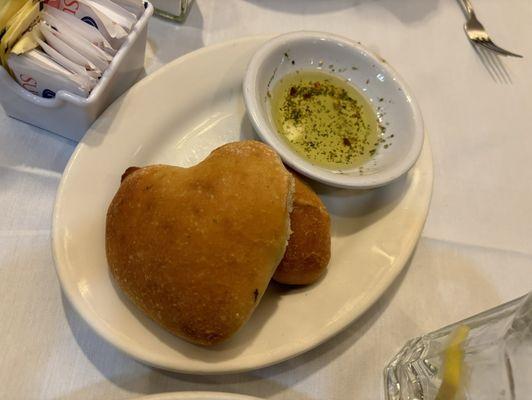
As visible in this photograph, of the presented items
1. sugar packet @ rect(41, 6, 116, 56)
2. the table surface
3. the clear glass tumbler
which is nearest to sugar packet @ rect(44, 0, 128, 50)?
sugar packet @ rect(41, 6, 116, 56)

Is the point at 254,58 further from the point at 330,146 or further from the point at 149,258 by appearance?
the point at 149,258

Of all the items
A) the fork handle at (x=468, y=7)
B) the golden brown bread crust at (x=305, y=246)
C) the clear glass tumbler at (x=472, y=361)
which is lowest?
the clear glass tumbler at (x=472, y=361)

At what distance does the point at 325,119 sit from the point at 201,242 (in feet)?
1.50

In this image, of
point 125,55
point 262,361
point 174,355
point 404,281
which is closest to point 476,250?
point 404,281

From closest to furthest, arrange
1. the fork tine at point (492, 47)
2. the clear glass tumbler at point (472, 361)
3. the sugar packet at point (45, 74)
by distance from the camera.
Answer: the clear glass tumbler at point (472, 361)
the sugar packet at point (45, 74)
the fork tine at point (492, 47)

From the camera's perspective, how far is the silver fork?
127 cm

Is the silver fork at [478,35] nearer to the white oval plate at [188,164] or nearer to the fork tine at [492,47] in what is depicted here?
the fork tine at [492,47]

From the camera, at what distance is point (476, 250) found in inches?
39.8

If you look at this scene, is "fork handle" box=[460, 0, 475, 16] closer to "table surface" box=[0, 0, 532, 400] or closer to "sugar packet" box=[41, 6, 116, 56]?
"table surface" box=[0, 0, 532, 400]

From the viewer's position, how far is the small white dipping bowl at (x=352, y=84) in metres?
0.91

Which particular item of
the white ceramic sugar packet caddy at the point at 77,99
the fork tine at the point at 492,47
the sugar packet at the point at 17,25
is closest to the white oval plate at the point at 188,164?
the white ceramic sugar packet caddy at the point at 77,99

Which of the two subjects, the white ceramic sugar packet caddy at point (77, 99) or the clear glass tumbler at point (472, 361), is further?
the white ceramic sugar packet caddy at point (77, 99)

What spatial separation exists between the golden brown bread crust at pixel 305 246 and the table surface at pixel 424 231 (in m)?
0.13

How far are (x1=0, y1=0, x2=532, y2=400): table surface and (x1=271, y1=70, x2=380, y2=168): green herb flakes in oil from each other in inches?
6.5
